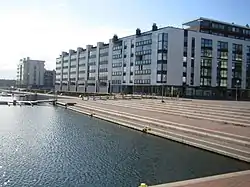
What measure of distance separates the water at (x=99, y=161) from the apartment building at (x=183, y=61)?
57796 millimetres

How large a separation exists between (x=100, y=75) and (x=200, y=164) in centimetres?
9428

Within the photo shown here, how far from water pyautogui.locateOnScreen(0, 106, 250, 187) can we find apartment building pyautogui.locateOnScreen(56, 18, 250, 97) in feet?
190

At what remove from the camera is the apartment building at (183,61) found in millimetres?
79938

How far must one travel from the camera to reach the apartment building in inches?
3147

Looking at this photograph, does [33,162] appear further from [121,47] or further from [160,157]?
[121,47]

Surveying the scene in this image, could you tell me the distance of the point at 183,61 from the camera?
8156 cm

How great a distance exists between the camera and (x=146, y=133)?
25.7 meters

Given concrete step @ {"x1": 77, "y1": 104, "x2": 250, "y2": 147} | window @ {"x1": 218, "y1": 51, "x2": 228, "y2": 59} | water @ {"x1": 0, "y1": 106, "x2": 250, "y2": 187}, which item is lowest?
water @ {"x1": 0, "y1": 106, "x2": 250, "y2": 187}

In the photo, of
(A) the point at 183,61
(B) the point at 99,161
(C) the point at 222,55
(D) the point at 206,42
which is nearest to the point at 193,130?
(B) the point at 99,161

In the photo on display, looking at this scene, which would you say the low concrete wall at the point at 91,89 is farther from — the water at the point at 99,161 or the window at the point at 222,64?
the water at the point at 99,161

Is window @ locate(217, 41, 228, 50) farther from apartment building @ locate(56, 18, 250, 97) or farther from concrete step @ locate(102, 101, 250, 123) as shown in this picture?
concrete step @ locate(102, 101, 250, 123)

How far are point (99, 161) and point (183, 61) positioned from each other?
225 ft

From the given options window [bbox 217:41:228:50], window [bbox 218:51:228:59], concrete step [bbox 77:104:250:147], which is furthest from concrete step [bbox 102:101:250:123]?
window [bbox 217:41:228:50]

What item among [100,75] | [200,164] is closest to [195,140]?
[200,164]
